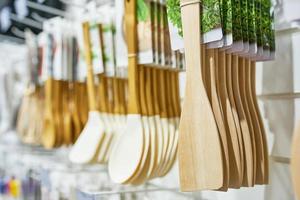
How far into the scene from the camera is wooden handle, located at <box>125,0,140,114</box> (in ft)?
2.66

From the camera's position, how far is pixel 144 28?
0.82 metres

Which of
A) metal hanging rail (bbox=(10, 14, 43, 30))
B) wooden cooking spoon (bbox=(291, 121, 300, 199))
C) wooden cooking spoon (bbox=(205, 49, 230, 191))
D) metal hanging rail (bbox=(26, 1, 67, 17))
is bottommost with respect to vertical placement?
wooden cooking spoon (bbox=(291, 121, 300, 199))

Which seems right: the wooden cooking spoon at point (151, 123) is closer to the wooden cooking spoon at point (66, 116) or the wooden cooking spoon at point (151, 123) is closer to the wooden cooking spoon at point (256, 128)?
the wooden cooking spoon at point (256, 128)

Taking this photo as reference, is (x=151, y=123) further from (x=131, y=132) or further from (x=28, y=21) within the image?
(x=28, y=21)

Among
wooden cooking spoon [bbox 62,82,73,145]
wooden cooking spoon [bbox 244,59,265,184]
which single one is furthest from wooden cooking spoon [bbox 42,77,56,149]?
wooden cooking spoon [bbox 244,59,265,184]

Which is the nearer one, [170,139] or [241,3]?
[241,3]

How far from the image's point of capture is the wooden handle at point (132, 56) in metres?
0.81

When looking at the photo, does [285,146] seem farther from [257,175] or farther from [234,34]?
[234,34]

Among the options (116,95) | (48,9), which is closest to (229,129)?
(116,95)

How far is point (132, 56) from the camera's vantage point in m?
0.81

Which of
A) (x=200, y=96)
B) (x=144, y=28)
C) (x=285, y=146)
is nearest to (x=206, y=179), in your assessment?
(x=200, y=96)

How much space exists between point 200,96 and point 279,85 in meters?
0.28

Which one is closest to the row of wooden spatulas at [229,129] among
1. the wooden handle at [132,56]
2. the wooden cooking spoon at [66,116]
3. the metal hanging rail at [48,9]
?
the wooden handle at [132,56]

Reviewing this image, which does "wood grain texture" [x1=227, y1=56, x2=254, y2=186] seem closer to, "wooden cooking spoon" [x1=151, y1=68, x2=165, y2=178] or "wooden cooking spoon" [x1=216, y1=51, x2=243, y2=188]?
"wooden cooking spoon" [x1=216, y1=51, x2=243, y2=188]
